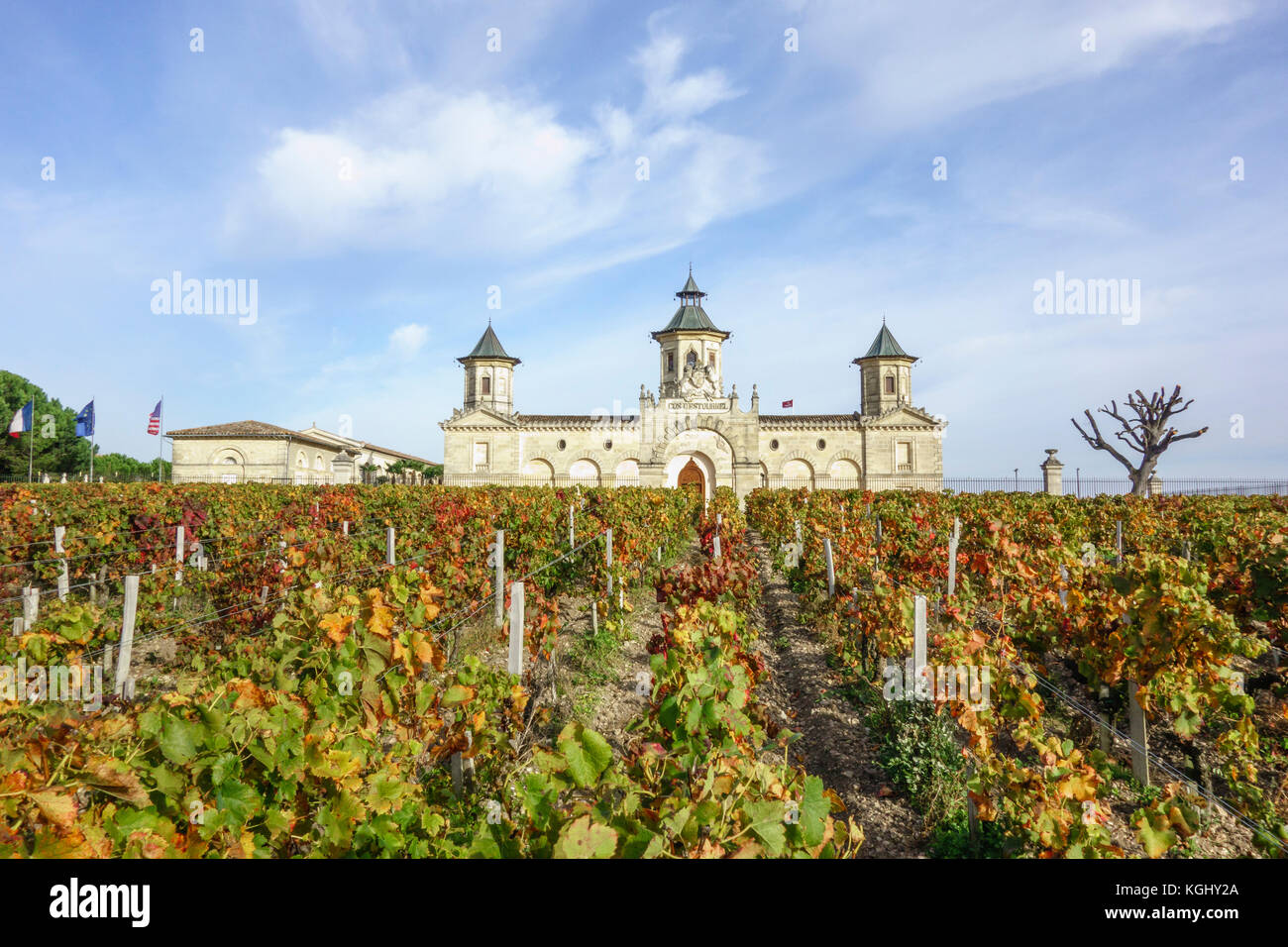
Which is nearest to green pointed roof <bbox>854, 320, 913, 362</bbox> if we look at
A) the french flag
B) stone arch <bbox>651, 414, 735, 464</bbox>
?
stone arch <bbox>651, 414, 735, 464</bbox>

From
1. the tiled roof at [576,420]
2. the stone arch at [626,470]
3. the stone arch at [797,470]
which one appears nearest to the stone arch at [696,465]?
the stone arch at [626,470]

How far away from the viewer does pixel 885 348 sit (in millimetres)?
44438

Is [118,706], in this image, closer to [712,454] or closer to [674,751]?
[674,751]

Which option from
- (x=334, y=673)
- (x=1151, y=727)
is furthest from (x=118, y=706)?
(x=1151, y=727)

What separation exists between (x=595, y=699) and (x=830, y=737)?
2.24m

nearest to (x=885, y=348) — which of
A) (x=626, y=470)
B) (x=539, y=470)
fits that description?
(x=626, y=470)

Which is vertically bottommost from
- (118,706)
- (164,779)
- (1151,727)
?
(1151,727)

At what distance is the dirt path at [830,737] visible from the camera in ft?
14.2

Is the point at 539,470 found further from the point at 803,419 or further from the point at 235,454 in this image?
the point at 235,454

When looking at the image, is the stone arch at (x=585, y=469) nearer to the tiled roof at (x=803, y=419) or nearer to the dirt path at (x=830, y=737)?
the tiled roof at (x=803, y=419)

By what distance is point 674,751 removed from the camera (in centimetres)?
258
